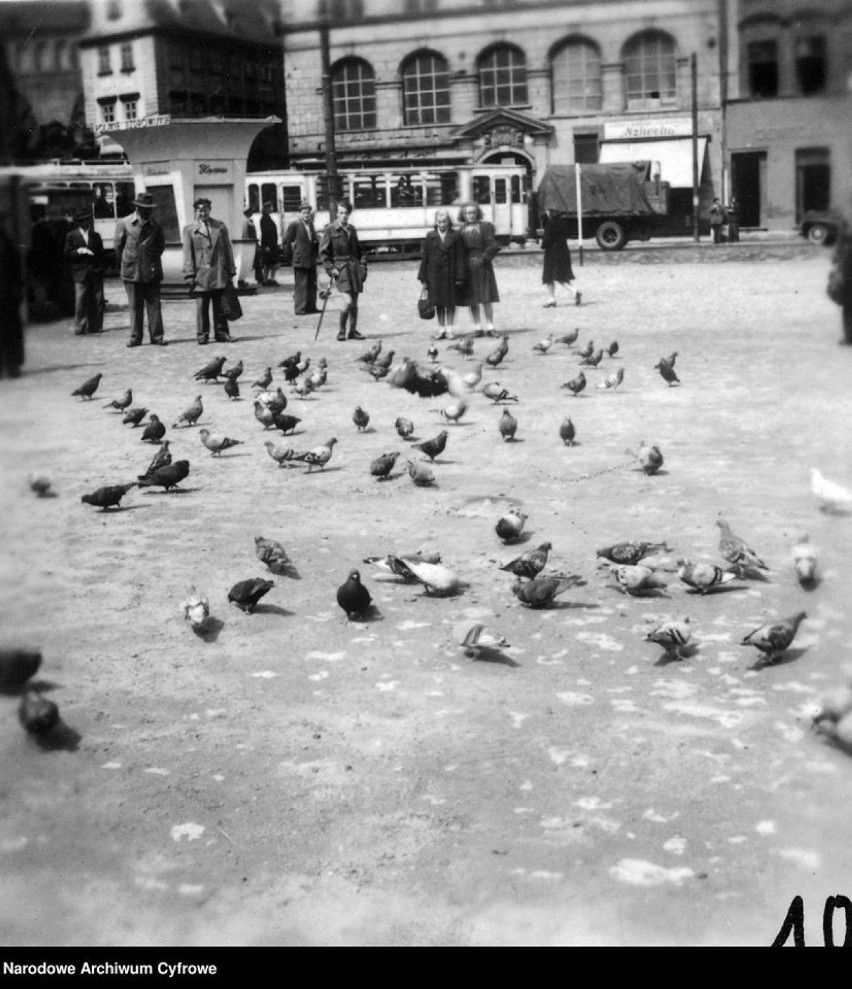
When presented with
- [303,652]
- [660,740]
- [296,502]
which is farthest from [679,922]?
[296,502]

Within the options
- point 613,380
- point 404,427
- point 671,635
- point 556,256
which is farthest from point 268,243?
point 671,635

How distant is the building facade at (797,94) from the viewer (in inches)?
50.1

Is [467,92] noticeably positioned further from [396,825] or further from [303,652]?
[303,652]

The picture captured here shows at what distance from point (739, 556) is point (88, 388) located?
707cm

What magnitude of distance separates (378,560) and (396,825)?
246 centimetres

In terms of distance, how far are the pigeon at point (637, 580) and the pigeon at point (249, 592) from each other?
148 centimetres

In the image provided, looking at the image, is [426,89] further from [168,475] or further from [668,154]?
[168,475]

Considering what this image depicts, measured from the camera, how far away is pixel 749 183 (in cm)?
186

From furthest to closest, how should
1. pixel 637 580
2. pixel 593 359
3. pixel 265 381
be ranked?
pixel 593 359 < pixel 265 381 < pixel 637 580

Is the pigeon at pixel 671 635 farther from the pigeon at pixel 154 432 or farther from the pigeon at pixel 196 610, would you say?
the pigeon at pixel 154 432

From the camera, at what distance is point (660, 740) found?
3795mm

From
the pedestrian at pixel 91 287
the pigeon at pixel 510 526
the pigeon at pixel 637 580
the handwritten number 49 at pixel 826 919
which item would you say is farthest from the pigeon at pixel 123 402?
the handwritten number 49 at pixel 826 919

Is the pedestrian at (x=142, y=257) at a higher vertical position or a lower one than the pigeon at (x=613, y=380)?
higher

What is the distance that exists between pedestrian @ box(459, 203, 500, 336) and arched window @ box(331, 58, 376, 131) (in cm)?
1247
